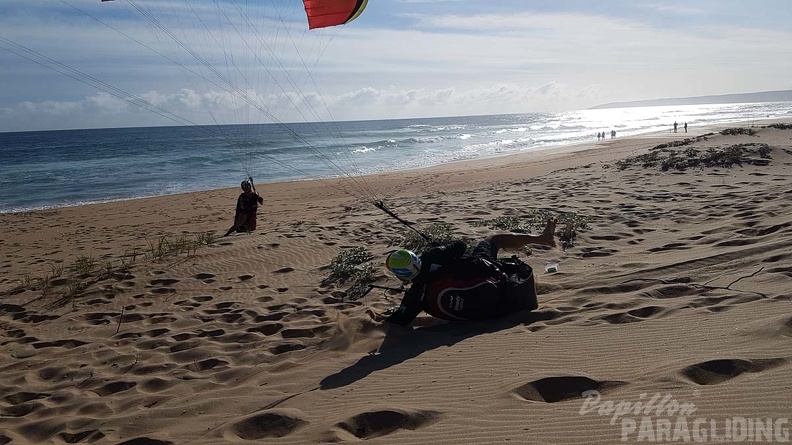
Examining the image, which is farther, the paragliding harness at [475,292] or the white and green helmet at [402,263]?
the paragliding harness at [475,292]

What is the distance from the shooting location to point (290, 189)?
2439 centimetres

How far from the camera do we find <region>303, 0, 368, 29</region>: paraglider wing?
8.59 metres

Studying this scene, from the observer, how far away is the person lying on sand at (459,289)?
5336mm

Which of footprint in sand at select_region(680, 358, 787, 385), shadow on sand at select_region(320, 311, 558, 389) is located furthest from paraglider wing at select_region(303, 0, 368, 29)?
footprint in sand at select_region(680, 358, 787, 385)

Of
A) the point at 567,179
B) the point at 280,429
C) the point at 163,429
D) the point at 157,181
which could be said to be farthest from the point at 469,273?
the point at 157,181

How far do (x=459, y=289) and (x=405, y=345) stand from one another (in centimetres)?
73

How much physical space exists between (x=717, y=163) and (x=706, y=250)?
8114 millimetres

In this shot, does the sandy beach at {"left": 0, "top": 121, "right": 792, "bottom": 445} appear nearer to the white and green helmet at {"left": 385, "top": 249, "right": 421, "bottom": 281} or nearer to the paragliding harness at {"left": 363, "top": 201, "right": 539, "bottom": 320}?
the paragliding harness at {"left": 363, "top": 201, "right": 539, "bottom": 320}

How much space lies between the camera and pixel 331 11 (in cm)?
872

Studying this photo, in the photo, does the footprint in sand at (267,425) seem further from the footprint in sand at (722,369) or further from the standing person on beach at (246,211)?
the standing person on beach at (246,211)

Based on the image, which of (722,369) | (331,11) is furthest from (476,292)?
(331,11)

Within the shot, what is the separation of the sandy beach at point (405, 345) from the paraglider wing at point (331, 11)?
3493 mm

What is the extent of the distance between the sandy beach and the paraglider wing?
3.49 meters

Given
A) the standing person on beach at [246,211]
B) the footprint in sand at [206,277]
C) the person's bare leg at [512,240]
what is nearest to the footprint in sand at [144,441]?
the person's bare leg at [512,240]
